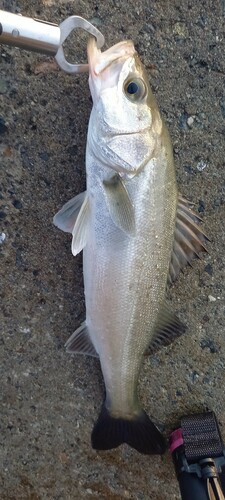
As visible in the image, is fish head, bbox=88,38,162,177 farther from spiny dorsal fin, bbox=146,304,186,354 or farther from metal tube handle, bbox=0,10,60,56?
spiny dorsal fin, bbox=146,304,186,354

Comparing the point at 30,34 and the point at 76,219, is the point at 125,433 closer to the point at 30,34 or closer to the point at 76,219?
the point at 76,219

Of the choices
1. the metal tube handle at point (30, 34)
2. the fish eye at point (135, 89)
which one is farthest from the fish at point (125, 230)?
the metal tube handle at point (30, 34)

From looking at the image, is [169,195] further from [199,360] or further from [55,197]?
[199,360]

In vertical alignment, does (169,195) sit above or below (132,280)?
above

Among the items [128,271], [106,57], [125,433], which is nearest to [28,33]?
[106,57]

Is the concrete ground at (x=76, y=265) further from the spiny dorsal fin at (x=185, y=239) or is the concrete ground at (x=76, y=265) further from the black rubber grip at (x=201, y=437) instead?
the spiny dorsal fin at (x=185, y=239)

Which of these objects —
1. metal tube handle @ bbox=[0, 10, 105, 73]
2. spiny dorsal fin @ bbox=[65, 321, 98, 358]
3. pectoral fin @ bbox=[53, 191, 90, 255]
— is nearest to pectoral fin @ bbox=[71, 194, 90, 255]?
pectoral fin @ bbox=[53, 191, 90, 255]

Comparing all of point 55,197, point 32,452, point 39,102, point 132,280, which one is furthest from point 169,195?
point 32,452
